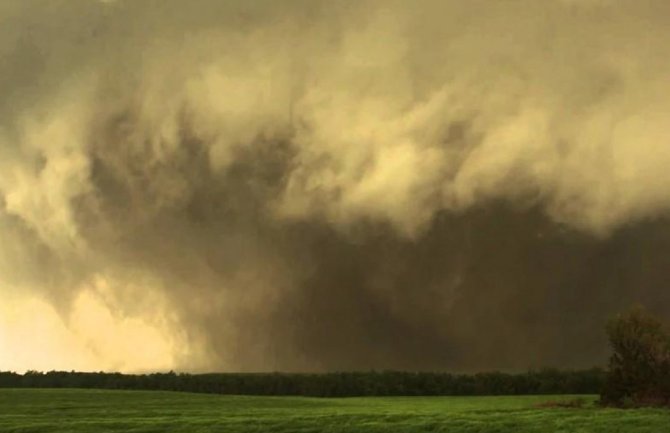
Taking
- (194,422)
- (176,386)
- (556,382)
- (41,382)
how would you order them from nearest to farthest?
(194,422), (556,382), (176,386), (41,382)

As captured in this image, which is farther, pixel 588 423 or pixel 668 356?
pixel 668 356

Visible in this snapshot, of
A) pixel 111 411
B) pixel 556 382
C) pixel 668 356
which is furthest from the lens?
pixel 556 382

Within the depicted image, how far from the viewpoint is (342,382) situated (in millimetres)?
146625

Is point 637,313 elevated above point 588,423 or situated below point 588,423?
above

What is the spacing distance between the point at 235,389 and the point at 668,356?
9517 cm

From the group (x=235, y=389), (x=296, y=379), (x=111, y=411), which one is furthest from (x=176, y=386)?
(x=111, y=411)

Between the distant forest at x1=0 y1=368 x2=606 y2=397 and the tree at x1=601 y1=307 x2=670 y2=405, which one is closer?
the tree at x1=601 y1=307 x2=670 y2=405

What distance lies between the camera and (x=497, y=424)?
44.5 m

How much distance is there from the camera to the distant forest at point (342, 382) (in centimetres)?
13275

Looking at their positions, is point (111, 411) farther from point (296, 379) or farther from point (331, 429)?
point (296, 379)

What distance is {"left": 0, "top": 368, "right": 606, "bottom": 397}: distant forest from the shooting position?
132750 mm

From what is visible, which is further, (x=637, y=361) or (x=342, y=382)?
(x=342, y=382)

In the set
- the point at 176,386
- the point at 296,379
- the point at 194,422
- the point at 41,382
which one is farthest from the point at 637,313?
the point at 41,382

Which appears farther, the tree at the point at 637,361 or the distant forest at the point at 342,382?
the distant forest at the point at 342,382
